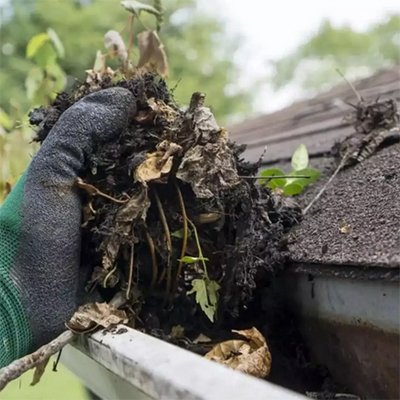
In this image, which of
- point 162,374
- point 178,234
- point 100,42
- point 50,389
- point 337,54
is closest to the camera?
point 162,374

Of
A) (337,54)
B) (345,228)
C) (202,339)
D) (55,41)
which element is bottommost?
(202,339)

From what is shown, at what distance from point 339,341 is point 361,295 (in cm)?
12

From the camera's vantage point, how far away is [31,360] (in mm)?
918

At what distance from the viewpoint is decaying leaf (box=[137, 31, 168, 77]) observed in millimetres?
1448

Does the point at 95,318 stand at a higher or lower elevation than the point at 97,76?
lower

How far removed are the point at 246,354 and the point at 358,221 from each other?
256 millimetres

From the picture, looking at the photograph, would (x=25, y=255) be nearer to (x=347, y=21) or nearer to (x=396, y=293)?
(x=396, y=293)

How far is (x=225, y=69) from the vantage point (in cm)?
1298

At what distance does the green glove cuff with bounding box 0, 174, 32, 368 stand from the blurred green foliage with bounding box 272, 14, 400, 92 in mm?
13100

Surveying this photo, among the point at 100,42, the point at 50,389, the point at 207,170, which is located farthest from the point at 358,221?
the point at 100,42

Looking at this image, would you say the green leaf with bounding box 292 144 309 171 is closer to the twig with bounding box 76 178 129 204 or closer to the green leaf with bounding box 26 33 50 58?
the twig with bounding box 76 178 129 204

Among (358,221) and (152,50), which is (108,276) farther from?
(152,50)

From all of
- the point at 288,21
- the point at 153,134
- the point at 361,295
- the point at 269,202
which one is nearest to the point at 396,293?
the point at 361,295

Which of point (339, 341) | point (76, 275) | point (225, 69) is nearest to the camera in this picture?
point (339, 341)
